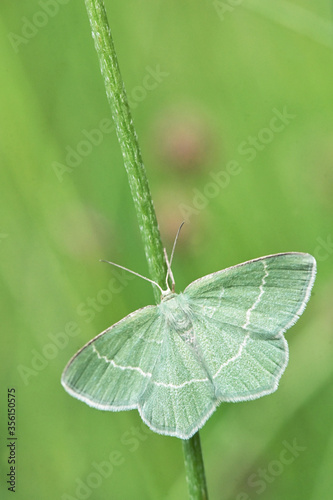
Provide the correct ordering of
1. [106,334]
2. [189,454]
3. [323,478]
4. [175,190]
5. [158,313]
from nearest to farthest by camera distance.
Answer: [189,454], [106,334], [158,313], [323,478], [175,190]

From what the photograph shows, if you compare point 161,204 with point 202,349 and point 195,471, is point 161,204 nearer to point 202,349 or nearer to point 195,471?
point 202,349

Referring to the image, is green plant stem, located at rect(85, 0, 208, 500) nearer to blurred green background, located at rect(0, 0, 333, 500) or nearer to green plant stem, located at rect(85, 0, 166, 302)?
green plant stem, located at rect(85, 0, 166, 302)

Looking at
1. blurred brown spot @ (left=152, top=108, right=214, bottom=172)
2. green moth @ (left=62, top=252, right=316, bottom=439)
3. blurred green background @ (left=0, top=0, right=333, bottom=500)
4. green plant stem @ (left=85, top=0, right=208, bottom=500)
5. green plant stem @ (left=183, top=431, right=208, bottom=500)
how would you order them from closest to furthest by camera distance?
1. green plant stem @ (left=85, top=0, right=208, bottom=500)
2. green plant stem @ (left=183, top=431, right=208, bottom=500)
3. green moth @ (left=62, top=252, right=316, bottom=439)
4. blurred green background @ (left=0, top=0, right=333, bottom=500)
5. blurred brown spot @ (left=152, top=108, right=214, bottom=172)

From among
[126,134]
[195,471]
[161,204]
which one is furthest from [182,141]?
[195,471]

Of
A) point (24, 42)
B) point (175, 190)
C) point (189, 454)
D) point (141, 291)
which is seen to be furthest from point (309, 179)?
point (189, 454)

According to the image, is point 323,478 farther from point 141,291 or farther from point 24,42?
point 24,42

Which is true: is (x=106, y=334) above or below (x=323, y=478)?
above

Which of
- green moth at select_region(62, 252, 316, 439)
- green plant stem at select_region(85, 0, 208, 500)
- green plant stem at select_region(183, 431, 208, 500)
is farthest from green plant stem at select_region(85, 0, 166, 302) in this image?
green plant stem at select_region(183, 431, 208, 500)
